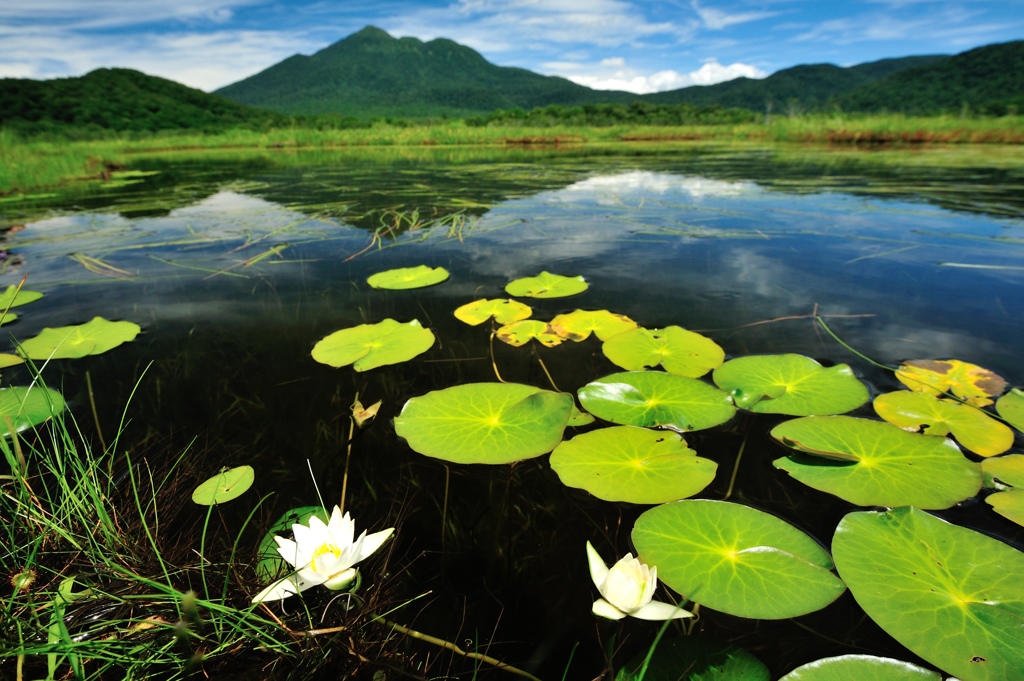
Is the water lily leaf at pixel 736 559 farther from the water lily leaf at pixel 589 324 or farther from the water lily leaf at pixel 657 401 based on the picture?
the water lily leaf at pixel 589 324

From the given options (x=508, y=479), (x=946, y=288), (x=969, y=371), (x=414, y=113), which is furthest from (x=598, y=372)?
(x=414, y=113)

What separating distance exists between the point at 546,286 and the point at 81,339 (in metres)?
1.41

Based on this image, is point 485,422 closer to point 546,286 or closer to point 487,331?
point 487,331

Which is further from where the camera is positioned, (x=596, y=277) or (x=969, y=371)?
(x=596, y=277)

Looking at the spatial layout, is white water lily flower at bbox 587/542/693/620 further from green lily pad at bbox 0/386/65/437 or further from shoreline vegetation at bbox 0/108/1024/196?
shoreline vegetation at bbox 0/108/1024/196

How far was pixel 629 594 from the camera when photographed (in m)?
0.44

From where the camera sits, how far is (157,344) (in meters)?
1.19

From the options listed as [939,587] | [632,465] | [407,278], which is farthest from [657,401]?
[407,278]

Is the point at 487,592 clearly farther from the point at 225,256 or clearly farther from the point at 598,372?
the point at 225,256

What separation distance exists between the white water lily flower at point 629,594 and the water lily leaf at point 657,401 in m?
0.40

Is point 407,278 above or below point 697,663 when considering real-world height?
above

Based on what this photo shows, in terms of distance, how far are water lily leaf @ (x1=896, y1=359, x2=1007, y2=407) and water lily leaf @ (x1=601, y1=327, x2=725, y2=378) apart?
394 millimetres

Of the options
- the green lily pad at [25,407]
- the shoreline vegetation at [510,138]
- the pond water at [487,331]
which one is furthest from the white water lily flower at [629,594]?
the shoreline vegetation at [510,138]

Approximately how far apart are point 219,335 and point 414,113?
6273cm
